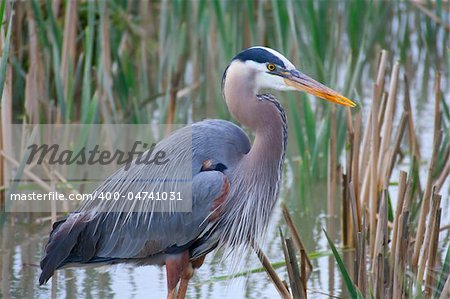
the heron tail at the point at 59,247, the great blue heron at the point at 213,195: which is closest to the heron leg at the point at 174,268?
the great blue heron at the point at 213,195

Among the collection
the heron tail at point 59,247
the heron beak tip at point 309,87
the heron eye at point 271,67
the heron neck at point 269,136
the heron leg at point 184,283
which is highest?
the heron eye at point 271,67

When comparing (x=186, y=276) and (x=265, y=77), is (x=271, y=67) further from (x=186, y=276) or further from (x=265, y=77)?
(x=186, y=276)

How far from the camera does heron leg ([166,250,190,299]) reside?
3627mm

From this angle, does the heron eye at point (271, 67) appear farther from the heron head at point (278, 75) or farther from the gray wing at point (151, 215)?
the gray wing at point (151, 215)

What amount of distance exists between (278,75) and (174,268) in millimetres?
824

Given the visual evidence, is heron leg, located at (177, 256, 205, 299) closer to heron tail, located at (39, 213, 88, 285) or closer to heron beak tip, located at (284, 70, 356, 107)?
heron tail, located at (39, 213, 88, 285)

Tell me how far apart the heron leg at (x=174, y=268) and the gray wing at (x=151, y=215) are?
36 mm

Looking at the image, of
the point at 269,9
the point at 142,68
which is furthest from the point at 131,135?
the point at 269,9

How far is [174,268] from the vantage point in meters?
3.67

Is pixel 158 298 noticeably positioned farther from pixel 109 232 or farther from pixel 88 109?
pixel 88 109

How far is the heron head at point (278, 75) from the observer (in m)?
3.59

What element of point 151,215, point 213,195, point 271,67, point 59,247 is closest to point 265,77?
point 271,67

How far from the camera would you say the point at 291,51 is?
6293 millimetres

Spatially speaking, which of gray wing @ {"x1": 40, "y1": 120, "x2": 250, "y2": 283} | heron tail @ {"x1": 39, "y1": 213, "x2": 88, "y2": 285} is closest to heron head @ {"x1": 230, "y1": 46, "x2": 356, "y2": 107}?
gray wing @ {"x1": 40, "y1": 120, "x2": 250, "y2": 283}
